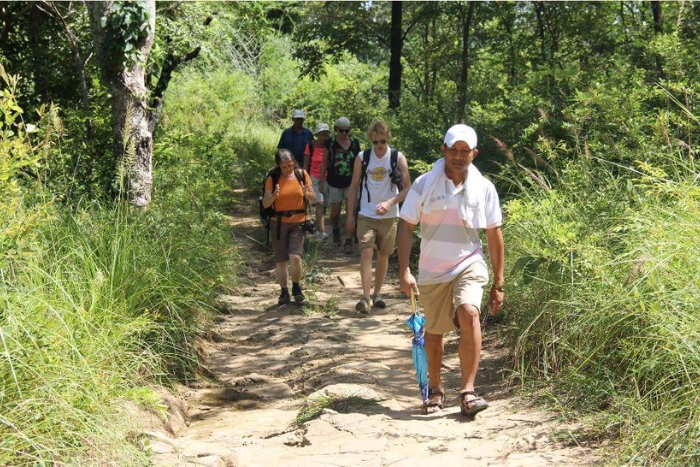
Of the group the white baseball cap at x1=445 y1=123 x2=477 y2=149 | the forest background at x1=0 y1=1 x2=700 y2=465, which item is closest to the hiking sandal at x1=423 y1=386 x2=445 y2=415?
the forest background at x1=0 y1=1 x2=700 y2=465

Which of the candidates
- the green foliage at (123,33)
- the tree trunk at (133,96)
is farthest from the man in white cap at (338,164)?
the green foliage at (123,33)

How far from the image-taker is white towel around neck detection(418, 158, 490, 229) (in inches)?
226

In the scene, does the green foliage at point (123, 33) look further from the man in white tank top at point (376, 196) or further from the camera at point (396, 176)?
the camera at point (396, 176)

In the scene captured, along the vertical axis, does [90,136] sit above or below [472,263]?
above

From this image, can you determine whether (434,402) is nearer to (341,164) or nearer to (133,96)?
(133,96)

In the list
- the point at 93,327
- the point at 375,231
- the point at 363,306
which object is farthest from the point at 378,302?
the point at 93,327

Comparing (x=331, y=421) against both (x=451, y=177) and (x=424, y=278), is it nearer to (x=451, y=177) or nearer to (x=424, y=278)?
(x=424, y=278)

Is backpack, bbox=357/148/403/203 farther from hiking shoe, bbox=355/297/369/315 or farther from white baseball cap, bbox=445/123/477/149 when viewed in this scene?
white baseball cap, bbox=445/123/477/149

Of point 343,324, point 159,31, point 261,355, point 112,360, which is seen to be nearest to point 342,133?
point 159,31

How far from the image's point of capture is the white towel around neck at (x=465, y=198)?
226 inches

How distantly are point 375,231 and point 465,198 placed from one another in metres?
3.33

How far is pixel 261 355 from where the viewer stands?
815 centimetres

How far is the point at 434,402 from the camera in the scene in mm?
6004

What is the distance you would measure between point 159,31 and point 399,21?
21.7 feet
